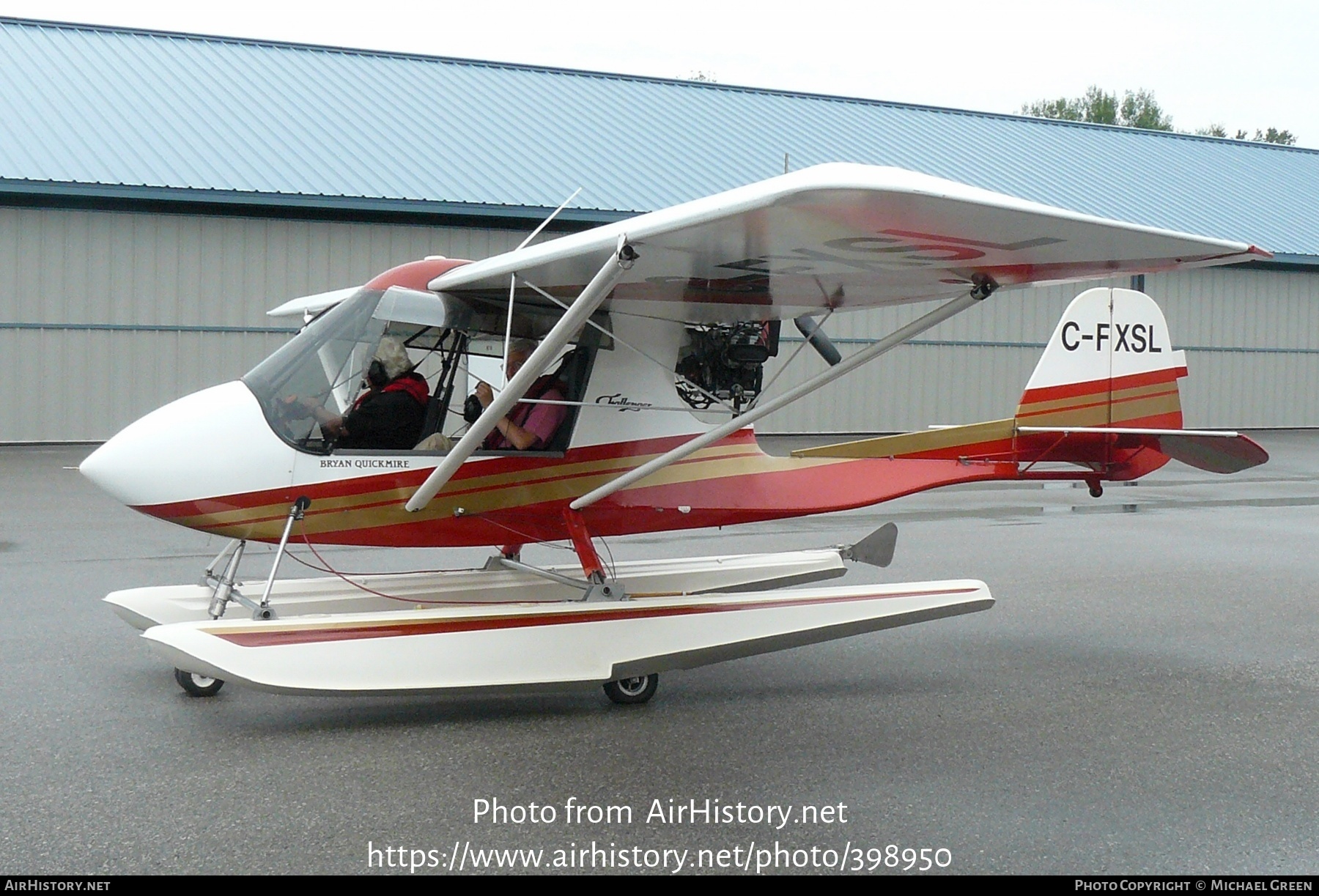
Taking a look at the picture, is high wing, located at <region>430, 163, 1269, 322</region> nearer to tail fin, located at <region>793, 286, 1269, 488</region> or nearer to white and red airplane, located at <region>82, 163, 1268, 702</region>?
white and red airplane, located at <region>82, 163, 1268, 702</region>

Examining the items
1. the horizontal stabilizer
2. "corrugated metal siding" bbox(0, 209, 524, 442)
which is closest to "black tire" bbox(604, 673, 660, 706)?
the horizontal stabilizer

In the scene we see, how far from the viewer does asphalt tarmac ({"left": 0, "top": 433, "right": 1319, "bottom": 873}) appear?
4.19m

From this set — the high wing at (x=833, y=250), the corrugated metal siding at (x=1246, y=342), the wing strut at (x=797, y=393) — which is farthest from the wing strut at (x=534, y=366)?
the corrugated metal siding at (x=1246, y=342)

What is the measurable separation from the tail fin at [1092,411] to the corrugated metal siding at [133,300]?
14.0m

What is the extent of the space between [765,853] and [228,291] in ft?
57.9

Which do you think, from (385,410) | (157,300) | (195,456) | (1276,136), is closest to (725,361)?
(385,410)

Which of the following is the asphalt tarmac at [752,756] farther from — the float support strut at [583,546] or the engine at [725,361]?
the engine at [725,361]

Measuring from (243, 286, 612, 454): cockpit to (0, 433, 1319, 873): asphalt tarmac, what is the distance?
140 centimetres

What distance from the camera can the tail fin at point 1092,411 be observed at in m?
7.66

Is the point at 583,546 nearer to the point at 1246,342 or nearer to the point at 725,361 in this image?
the point at 725,361

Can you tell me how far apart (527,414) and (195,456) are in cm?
174

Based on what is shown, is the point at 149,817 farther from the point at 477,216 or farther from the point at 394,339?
the point at 477,216

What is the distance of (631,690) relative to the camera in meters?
6.07

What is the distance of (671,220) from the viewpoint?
507 centimetres
